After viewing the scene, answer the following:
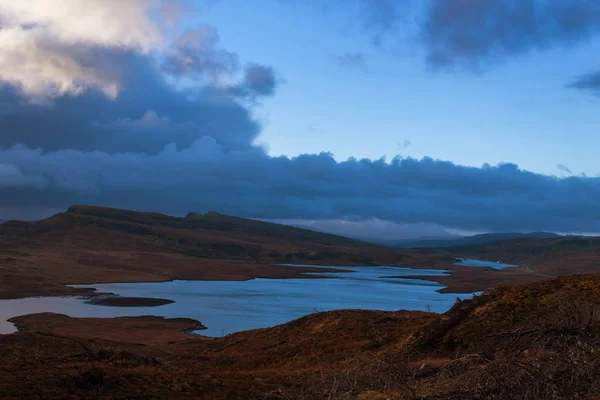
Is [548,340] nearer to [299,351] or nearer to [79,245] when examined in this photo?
[299,351]

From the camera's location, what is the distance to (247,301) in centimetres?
7744

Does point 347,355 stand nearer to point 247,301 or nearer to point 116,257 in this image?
point 247,301

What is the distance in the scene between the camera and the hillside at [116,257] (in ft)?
322

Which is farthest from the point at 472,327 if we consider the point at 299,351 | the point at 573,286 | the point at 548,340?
the point at 548,340

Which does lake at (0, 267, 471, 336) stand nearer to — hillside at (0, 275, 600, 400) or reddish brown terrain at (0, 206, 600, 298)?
reddish brown terrain at (0, 206, 600, 298)

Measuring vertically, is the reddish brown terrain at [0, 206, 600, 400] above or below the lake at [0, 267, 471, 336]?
above

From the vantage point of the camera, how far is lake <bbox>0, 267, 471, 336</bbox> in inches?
2445

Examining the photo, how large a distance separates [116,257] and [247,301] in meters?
72.7

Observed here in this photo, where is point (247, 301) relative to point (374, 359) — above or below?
below

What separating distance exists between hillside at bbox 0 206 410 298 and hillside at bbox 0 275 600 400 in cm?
6290

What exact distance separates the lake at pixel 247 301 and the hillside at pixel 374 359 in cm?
2591

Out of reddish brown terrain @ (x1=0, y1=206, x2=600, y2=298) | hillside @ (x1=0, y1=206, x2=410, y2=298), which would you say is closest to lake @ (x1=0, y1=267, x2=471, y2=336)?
reddish brown terrain @ (x1=0, y1=206, x2=600, y2=298)

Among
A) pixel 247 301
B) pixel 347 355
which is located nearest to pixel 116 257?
pixel 247 301

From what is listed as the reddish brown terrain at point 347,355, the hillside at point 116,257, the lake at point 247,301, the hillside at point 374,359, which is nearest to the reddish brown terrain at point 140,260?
the hillside at point 116,257
